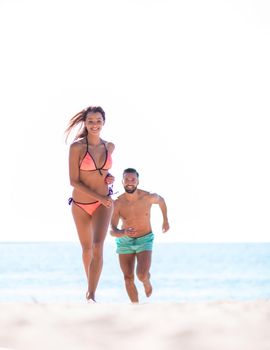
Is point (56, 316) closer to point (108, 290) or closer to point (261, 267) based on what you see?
point (108, 290)

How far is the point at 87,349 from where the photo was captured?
232 cm

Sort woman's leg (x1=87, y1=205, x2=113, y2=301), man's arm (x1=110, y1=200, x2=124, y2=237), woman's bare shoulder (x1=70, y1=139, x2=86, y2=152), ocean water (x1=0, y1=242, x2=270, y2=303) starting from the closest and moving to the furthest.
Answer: woman's leg (x1=87, y1=205, x2=113, y2=301)
woman's bare shoulder (x1=70, y1=139, x2=86, y2=152)
man's arm (x1=110, y1=200, x2=124, y2=237)
ocean water (x1=0, y1=242, x2=270, y2=303)

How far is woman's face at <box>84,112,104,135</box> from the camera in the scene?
6855mm

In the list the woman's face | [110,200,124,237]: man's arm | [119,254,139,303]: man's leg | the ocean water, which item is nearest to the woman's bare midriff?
the woman's face

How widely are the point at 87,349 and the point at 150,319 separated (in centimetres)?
37

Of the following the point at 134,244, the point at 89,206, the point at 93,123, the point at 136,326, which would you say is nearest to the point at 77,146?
the point at 93,123

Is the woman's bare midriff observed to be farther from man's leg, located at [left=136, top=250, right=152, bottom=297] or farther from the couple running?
man's leg, located at [left=136, top=250, right=152, bottom=297]

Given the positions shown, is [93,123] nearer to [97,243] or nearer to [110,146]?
[110,146]

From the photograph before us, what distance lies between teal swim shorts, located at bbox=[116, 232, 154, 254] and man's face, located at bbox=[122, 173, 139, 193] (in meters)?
0.53

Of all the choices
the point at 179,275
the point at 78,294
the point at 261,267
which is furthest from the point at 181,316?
the point at 261,267

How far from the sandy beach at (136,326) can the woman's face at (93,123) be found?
4.07 m

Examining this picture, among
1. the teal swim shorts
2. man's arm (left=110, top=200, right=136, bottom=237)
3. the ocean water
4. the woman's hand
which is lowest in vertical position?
the ocean water

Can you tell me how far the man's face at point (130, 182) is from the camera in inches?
320

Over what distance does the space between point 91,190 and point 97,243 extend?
0.48 meters
